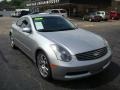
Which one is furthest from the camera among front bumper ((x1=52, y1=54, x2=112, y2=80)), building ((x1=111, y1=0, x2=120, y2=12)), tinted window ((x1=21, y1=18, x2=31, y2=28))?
building ((x1=111, y1=0, x2=120, y2=12))

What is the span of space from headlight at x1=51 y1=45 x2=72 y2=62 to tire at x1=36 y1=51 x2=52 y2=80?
1.10 ft

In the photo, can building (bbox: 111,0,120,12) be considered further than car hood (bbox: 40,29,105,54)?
Yes

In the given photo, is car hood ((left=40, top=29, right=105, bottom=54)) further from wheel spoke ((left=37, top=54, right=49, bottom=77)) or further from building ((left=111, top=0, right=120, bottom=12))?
building ((left=111, top=0, right=120, bottom=12))

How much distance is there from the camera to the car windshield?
20.4 feet

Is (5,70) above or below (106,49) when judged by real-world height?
below

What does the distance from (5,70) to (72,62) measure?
7.50 feet

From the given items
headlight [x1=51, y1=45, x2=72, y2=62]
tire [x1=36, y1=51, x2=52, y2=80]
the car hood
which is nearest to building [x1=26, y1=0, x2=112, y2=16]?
the car hood

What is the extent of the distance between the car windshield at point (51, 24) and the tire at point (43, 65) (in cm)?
91

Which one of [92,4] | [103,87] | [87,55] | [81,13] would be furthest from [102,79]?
[92,4]

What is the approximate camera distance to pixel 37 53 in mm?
5637

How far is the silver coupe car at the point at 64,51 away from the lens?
473 centimetres

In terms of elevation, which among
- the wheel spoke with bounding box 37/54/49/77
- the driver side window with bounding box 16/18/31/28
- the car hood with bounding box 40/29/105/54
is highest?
the driver side window with bounding box 16/18/31/28

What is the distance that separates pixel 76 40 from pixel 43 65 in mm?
991

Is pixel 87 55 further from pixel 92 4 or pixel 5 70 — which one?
pixel 92 4
